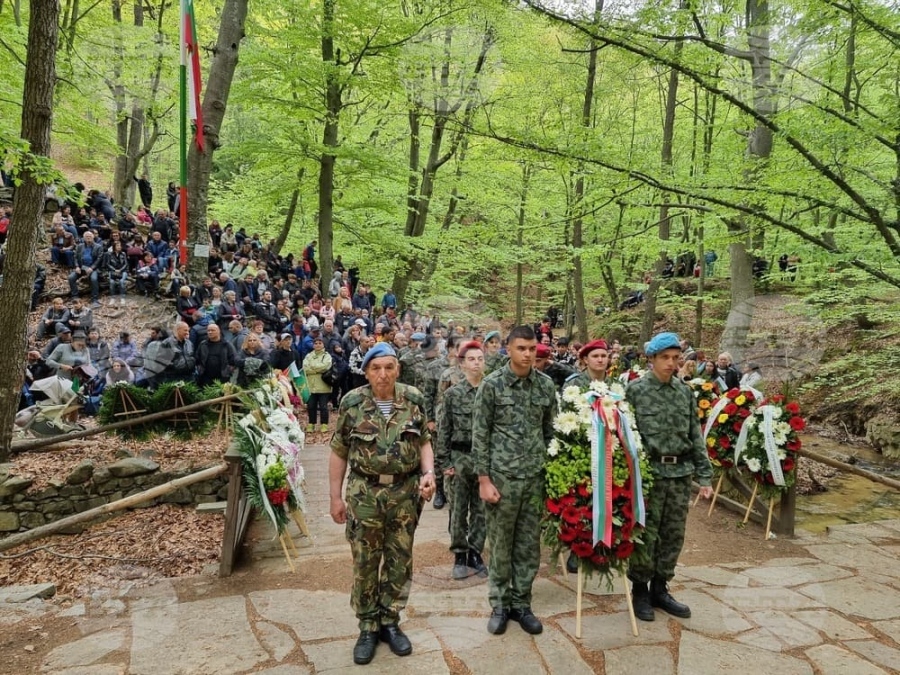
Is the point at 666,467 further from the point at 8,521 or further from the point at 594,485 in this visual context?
the point at 8,521

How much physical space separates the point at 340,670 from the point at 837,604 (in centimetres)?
372

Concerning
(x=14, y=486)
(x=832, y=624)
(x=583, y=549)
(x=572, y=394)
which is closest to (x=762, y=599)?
(x=832, y=624)

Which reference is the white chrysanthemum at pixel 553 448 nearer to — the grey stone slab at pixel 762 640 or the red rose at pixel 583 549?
the red rose at pixel 583 549

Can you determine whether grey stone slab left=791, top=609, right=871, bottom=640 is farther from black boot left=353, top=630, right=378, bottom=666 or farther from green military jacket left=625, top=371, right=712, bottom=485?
black boot left=353, top=630, right=378, bottom=666

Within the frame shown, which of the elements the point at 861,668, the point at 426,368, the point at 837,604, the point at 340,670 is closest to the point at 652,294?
the point at 426,368

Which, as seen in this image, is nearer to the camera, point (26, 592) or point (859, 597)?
point (859, 597)

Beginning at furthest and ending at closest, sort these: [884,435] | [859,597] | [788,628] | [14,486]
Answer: [884,435]
[14,486]
[859,597]
[788,628]

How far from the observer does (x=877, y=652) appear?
345 centimetres

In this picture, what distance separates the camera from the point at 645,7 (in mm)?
4945

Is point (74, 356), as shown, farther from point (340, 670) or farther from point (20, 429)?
point (340, 670)

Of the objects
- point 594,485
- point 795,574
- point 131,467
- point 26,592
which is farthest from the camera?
point 131,467

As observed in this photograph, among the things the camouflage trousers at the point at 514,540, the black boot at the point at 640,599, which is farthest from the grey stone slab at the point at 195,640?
the black boot at the point at 640,599

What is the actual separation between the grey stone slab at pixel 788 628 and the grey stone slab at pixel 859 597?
0.56 metres

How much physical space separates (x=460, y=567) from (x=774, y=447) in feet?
11.6
